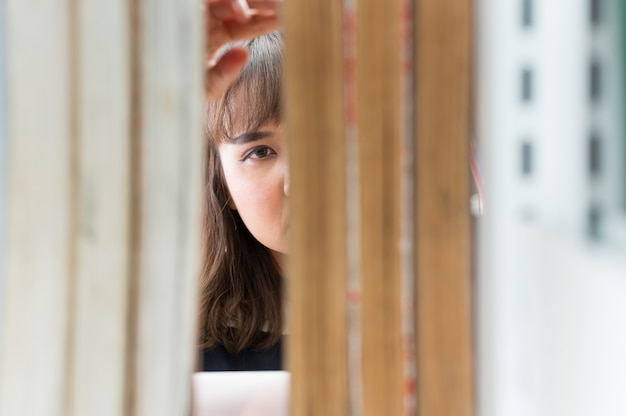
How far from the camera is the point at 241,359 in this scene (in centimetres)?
116

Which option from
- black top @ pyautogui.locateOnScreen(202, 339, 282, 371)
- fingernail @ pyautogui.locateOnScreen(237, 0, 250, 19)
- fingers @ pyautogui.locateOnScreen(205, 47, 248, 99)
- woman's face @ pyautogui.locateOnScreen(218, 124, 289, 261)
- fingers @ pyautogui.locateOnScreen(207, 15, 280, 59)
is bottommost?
black top @ pyautogui.locateOnScreen(202, 339, 282, 371)

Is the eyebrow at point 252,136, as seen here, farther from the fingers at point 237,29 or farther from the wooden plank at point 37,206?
the wooden plank at point 37,206

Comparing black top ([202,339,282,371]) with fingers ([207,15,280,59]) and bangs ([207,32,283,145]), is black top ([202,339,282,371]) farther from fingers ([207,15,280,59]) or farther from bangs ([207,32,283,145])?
fingers ([207,15,280,59])

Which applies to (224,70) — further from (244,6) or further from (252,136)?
(252,136)

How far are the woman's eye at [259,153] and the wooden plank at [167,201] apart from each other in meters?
0.50

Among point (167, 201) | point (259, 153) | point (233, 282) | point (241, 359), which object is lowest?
point (241, 359)

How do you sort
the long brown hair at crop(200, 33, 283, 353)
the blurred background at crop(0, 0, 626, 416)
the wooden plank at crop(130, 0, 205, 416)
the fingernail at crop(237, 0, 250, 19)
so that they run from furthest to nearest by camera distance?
1. the long brown hair at crop(200, 33, 283, 353)
2. the fingernail at crop(237, 0, 250, 19)
3. the wooden plank at crop(130, 0, 205, 416)
4. the blurred background at crop(0, 0, 626, 416)

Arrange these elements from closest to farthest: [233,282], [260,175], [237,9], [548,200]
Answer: [548,200], [237,9], [260,175], [233,282]

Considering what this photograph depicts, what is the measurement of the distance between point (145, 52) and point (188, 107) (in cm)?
6

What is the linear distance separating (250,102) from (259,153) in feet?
0.30

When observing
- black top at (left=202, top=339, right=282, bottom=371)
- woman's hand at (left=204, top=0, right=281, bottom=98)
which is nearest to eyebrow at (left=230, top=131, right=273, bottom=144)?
woman's hand at (left=204, top=0, right=281, bottom=98)

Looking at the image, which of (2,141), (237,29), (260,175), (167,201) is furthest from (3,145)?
(260,175)

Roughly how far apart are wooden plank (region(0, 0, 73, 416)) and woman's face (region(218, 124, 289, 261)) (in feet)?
1.67

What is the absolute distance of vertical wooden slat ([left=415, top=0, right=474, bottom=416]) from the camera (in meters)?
0.41
